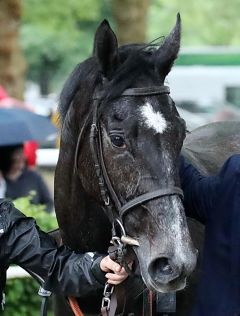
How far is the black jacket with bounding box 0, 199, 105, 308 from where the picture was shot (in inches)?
165

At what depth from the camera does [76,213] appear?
4375 millimetres

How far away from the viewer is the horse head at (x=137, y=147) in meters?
3.70

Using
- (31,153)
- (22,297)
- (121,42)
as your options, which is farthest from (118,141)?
(121,42)

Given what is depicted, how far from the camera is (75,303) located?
175 inches

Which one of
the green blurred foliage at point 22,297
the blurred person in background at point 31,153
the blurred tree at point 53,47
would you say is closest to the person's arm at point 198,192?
the green blurred foliage at point 22,297

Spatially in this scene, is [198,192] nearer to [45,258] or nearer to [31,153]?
[45,258]

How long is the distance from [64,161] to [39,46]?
32.5 m

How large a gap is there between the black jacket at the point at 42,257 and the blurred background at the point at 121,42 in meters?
0.68

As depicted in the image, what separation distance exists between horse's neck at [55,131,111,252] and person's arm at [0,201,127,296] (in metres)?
0.12

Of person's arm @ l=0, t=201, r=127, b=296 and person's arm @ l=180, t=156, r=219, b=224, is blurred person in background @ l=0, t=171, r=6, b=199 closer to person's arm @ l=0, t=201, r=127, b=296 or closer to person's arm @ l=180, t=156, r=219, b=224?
person's arm @ l=0, t=201, r=127, b=296

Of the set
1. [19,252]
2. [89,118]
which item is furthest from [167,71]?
[19,252]

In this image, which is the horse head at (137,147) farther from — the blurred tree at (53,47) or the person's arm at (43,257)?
the blurred tree at (53,47)

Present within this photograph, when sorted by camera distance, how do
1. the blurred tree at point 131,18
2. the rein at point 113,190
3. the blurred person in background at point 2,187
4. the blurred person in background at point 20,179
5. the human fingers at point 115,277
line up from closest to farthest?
the rein at point 113,190 < the human fingers at point 115,277 < the blurred person in background at point 2,187 < the blurred person in background at point 20,179 < the blurred tree at point 131,18

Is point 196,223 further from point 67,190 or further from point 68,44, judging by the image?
point 68,44
